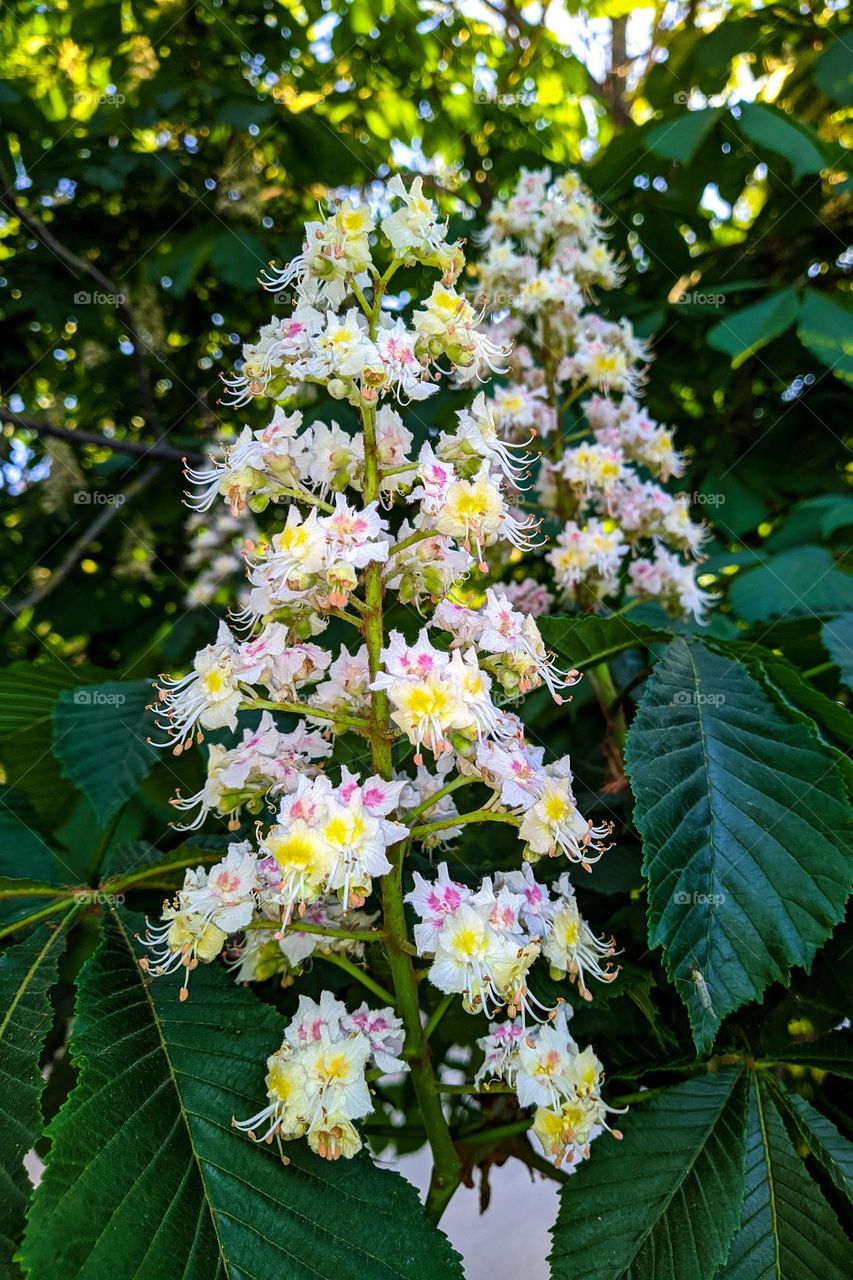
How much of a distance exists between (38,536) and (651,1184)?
2.02 metres

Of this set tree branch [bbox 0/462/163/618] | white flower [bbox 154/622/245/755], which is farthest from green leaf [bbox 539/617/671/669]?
tree branch [bbox 0/462/163/618]

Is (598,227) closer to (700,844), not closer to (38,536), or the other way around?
(700,844)

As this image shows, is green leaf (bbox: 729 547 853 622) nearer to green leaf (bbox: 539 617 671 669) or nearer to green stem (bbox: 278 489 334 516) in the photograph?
→ green leaf (bbox: 539 617 671 669)

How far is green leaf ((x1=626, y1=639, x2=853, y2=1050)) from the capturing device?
0.72 metres

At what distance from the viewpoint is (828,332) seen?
1.43 meters

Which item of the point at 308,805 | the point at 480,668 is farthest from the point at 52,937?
the point at 480,668

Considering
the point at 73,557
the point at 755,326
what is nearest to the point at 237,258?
the point at 73,557

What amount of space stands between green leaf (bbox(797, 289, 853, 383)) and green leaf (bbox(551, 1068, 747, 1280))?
102cm

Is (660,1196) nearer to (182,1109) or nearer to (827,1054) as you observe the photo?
(827,1054)

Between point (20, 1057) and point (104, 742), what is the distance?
0.35 meters

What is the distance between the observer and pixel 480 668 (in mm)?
744

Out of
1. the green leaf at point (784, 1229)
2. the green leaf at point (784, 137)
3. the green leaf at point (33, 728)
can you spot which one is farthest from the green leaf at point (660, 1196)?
the green leaf at point (784, 137)

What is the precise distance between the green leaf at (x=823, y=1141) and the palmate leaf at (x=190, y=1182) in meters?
0.36

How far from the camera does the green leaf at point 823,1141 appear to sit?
32.7 inches
